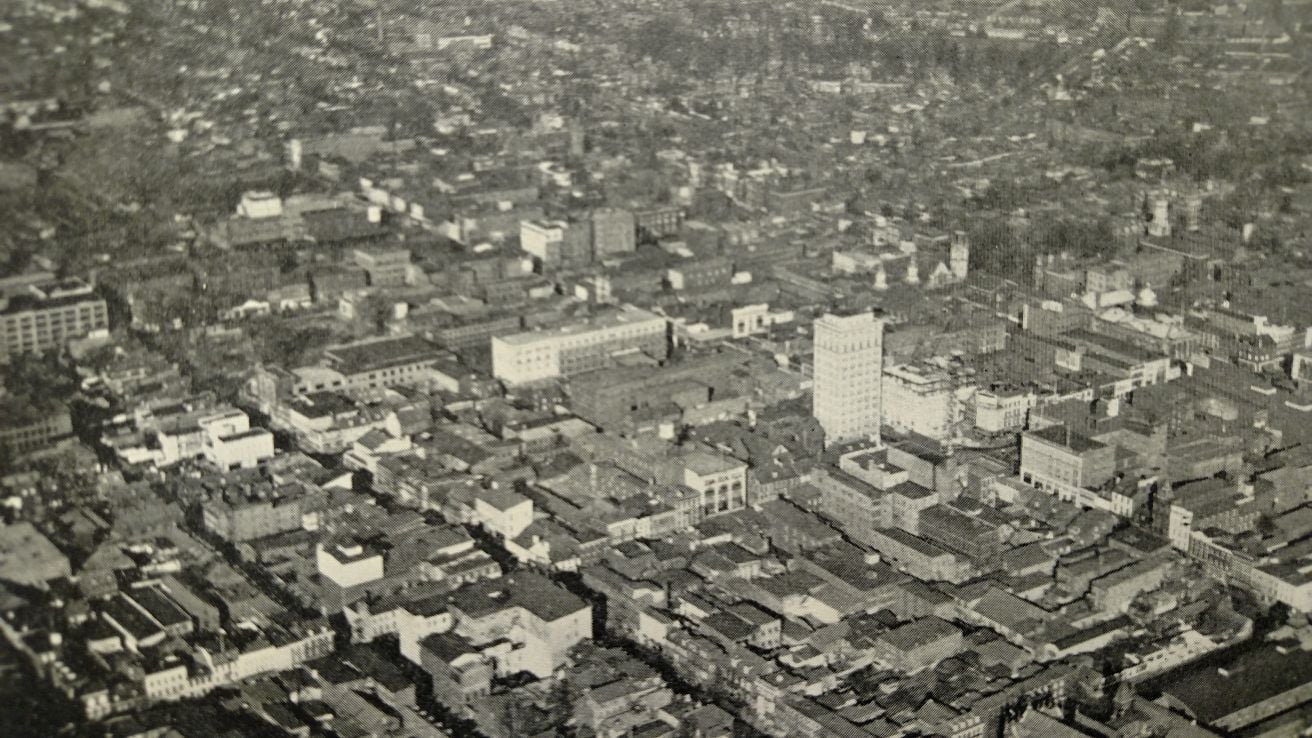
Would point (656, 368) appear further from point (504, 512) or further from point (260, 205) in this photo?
point (260, 205)

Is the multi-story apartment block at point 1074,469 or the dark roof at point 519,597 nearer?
the dark roof at point 519,597

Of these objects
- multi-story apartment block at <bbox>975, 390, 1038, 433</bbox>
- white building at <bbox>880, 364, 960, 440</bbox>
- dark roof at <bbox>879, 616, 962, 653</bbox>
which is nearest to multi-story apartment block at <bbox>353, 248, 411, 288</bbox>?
white building at <bbox>880, 364, 960, 440</bbox>

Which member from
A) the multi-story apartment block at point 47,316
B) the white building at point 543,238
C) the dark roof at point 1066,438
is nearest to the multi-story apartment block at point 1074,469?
the dark roof at point 1066,438

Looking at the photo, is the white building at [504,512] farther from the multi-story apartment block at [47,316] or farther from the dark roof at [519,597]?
the multi-story apartment block at [47,316]

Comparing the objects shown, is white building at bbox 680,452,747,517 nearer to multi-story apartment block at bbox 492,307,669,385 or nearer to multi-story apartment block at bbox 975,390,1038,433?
multi-story apartment block at bbox 975,390,1038,433

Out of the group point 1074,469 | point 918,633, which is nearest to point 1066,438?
point 1074,469

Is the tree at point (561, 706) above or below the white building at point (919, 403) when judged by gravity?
below

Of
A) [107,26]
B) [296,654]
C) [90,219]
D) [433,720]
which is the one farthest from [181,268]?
[433,720]
